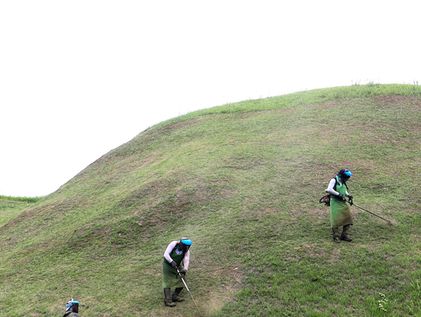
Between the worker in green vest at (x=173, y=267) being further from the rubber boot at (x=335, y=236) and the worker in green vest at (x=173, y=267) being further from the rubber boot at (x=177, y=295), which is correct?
the rubber boot at (x=335, y=236)

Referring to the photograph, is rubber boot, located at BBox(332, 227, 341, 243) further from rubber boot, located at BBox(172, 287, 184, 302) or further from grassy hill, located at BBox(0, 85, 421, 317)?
rubber boot, located at BBox(172, 287, 184, 302)

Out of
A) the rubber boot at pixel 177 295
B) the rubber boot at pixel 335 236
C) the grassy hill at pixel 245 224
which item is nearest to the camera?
the grassy hill at pixel 245 224

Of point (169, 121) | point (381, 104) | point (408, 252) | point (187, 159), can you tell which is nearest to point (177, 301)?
point (408, 252)

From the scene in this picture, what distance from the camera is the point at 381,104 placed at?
25750 mm

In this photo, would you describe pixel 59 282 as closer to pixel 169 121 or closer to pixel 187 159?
pixel 187 159

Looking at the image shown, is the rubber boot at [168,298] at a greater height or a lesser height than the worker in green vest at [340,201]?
lesser

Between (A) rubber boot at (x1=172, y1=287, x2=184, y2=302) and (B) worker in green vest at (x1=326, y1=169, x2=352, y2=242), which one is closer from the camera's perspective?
(A) rubber boot at (x1=172, y1=287, x2=184, y2=302)

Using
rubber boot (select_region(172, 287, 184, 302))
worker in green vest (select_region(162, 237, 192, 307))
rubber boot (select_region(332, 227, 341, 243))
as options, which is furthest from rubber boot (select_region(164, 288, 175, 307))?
rubber boot (select_region(332, 227, 341, 243))

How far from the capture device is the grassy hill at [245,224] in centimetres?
1084

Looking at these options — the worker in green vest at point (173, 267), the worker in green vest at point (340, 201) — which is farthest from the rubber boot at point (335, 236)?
the worker in green vest at point (173, 267)

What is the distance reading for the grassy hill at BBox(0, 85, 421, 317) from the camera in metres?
10.8

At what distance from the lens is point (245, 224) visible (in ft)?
48.0

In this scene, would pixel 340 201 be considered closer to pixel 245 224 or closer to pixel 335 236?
pixel 335 236

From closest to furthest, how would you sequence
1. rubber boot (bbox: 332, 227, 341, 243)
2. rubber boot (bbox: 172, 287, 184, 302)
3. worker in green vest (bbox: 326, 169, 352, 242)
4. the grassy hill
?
1. the grassy hill
2. rubber boot (bbox: 172, 287, 184, 302)
3. worker in green vest (bbox: 326, 169, 352, 242)
4. rubber boot (bbox: 332, 227, 341, 243)
